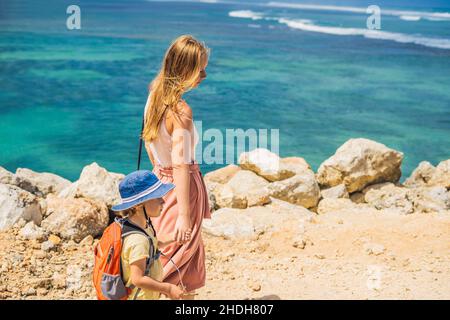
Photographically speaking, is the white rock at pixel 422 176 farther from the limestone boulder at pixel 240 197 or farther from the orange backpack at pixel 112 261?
the orange backpack at pixel 112 261

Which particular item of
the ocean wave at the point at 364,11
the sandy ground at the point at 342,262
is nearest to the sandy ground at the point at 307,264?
the sandy ground at the point at 342,262

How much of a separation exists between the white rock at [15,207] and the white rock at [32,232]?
0.13 metres

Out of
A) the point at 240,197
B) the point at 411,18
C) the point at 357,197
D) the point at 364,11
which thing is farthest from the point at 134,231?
the point at 364,11

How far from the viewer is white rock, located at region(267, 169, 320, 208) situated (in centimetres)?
931

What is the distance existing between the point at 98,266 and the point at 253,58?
32.8 metres

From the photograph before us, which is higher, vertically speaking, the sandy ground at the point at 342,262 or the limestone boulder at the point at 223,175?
the sandy ground at the point at 342,262

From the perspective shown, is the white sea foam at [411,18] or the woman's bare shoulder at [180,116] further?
the white sea foam at [411,18]

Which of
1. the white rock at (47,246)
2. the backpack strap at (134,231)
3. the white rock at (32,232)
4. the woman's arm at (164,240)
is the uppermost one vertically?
the backpack strap at (134,231)

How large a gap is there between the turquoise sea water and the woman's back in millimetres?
12229

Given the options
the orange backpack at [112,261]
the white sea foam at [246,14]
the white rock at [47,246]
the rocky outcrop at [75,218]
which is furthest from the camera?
the white sea foam at [246,14]

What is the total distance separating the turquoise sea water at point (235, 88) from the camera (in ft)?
61.3

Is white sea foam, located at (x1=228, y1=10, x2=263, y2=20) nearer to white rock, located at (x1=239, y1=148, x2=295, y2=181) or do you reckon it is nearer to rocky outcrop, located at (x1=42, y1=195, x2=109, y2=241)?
white rock, located at (x1=239, y1=148, x2=295, y2=181)

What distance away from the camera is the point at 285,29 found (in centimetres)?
5147

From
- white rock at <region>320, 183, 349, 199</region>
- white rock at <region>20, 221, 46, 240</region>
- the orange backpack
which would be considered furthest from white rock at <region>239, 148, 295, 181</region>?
the orange backpack
